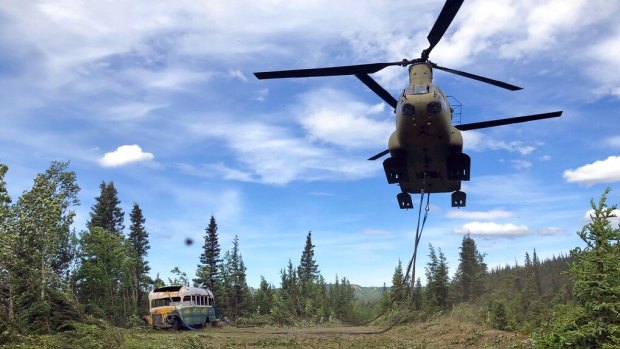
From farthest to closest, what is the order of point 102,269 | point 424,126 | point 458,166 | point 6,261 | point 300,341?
point 102,269
point 6,261
point 300,341
point 458,166
point 424,126

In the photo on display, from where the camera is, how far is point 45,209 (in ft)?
128

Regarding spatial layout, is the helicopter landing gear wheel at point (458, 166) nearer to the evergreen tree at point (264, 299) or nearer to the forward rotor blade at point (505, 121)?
the forward rotor blade at point (505, 121)

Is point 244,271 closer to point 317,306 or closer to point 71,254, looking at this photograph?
point 317,306

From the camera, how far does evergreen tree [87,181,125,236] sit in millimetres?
56094

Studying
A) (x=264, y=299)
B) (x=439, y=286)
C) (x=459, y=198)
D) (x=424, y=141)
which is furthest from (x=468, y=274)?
(x=424, y=141)

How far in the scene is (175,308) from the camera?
31.6 meters

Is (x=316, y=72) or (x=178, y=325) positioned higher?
(x=316, y=72)

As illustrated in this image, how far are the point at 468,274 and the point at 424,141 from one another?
6465 cm

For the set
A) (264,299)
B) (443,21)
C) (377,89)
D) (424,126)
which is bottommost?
(264,299)

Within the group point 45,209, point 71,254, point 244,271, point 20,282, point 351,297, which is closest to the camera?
point 20,282

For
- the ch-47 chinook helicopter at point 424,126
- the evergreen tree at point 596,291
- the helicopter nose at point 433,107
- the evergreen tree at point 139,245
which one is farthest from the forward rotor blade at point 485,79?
the evergreen tree at point 139,245

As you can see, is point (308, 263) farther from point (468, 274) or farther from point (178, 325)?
point (178, 325)

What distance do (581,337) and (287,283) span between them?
206 ft

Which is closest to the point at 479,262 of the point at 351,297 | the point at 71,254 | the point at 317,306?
the point at 351,297
